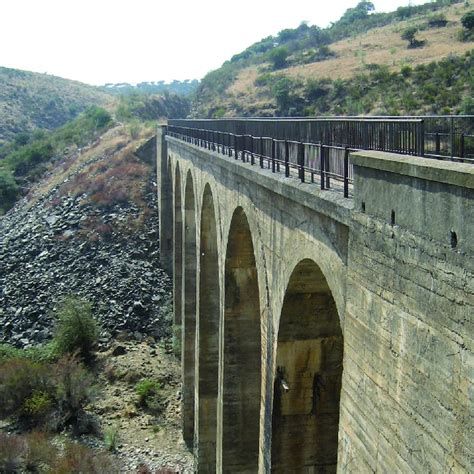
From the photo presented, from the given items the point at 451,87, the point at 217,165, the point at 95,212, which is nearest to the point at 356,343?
the point at 217,165

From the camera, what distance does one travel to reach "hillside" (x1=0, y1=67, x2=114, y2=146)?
101 m

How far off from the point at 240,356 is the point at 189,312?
971cm

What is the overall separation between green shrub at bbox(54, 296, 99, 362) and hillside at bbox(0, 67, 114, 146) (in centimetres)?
6987

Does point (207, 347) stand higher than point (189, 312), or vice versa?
point (207, 347)

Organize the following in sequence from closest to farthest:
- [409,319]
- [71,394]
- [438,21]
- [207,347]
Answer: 1. [409,319]
2. [207,347]
3. [71,394]
4. [438,21]

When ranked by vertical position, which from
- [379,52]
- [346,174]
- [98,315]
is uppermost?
[379,52]

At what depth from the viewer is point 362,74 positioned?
4656 cm

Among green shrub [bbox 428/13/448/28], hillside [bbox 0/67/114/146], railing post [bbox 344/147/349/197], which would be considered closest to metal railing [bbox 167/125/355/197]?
railing post [bbox 344/147/349/197]

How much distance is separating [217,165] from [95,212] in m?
24.5

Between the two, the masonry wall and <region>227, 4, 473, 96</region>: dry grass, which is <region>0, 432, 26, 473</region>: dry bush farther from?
<region>227, 4, 473, 96</region>: dry grass

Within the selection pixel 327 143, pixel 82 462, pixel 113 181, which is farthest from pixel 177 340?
pixel 327 143

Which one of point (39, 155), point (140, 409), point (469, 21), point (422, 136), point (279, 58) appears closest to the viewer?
point (422, 136)

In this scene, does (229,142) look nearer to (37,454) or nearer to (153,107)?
(37,454)

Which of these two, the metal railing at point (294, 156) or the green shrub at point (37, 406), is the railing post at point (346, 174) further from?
the green shrub at point (37, 406)
